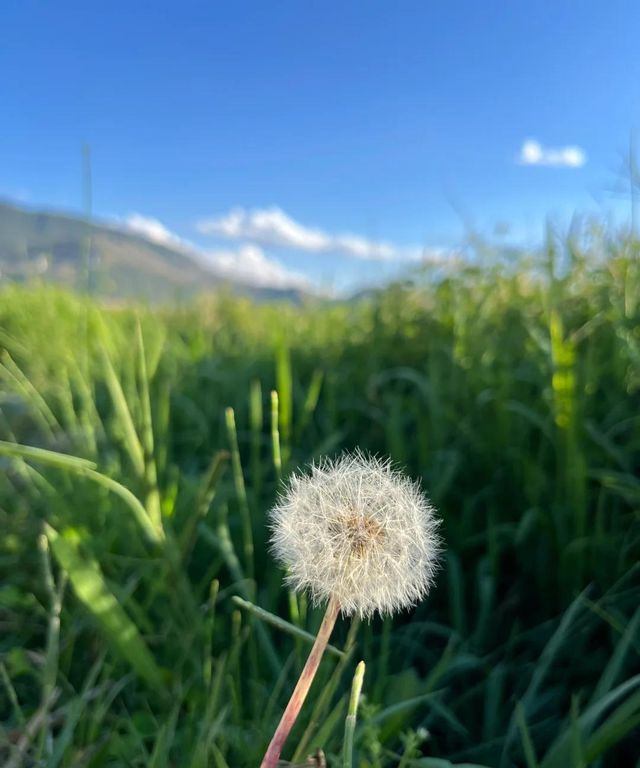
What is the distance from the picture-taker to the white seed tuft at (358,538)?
540mm

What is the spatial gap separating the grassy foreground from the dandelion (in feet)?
0.37

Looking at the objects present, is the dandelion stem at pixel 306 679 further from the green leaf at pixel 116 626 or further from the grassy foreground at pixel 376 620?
the green leaf at pixel 116 626

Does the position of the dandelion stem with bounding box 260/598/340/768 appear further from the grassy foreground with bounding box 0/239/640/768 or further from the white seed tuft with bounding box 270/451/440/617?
the grassy foreground with bounding box 0/239/640/768

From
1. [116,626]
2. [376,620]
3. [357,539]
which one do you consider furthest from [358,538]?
[376,620]

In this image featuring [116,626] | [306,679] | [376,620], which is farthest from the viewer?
[376,620]

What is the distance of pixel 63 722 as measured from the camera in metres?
1.09

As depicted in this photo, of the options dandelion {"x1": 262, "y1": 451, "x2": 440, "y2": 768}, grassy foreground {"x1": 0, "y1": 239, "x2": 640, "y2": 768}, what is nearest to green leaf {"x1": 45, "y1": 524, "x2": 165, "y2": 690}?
grassy foreground {"x1": 0, "y1": 239, "x2": 640, "y2": 768}

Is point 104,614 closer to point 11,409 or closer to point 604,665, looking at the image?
point 604,665

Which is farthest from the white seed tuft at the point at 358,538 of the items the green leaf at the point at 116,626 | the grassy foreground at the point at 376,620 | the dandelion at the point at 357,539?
the green leaf at the point at 116,626

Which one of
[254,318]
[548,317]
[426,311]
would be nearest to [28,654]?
[548,317]

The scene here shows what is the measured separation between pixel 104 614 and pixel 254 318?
529cm

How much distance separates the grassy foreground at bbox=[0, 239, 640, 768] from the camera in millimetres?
969

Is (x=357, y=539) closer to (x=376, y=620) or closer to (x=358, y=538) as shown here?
(x=358, y=538)

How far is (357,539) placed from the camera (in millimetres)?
558
